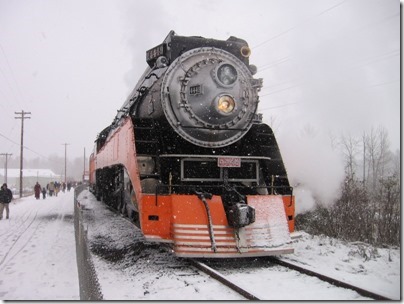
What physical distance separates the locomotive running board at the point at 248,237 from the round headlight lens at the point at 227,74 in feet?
5.92

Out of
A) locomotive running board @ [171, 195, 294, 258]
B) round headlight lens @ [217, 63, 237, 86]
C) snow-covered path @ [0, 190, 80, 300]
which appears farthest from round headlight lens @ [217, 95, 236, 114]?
snow-covered path @ [0, 190, 80, 300]

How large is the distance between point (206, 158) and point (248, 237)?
4.69ft

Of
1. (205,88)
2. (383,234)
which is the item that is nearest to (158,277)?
(205,88)

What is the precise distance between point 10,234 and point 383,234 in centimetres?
914

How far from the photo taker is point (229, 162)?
6.14 m

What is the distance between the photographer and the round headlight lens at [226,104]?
6.11 metres

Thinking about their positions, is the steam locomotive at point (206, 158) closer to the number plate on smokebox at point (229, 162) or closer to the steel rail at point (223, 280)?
the number plate on smokebox at point (229, 162)

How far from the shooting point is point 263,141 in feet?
22.6

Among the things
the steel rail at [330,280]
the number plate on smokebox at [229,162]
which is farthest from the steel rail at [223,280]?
the number plate on smokebox at [229,162]

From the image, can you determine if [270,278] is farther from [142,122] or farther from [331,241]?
[142,122]

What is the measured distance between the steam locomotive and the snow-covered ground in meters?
0.51

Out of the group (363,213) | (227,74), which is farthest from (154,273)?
(363,213)

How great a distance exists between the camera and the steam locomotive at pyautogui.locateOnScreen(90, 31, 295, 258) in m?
5.43

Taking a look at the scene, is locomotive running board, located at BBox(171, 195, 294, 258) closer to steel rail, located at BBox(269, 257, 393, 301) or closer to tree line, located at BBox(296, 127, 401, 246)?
steel rail, located at BBox(269, 257, 393, 301)
